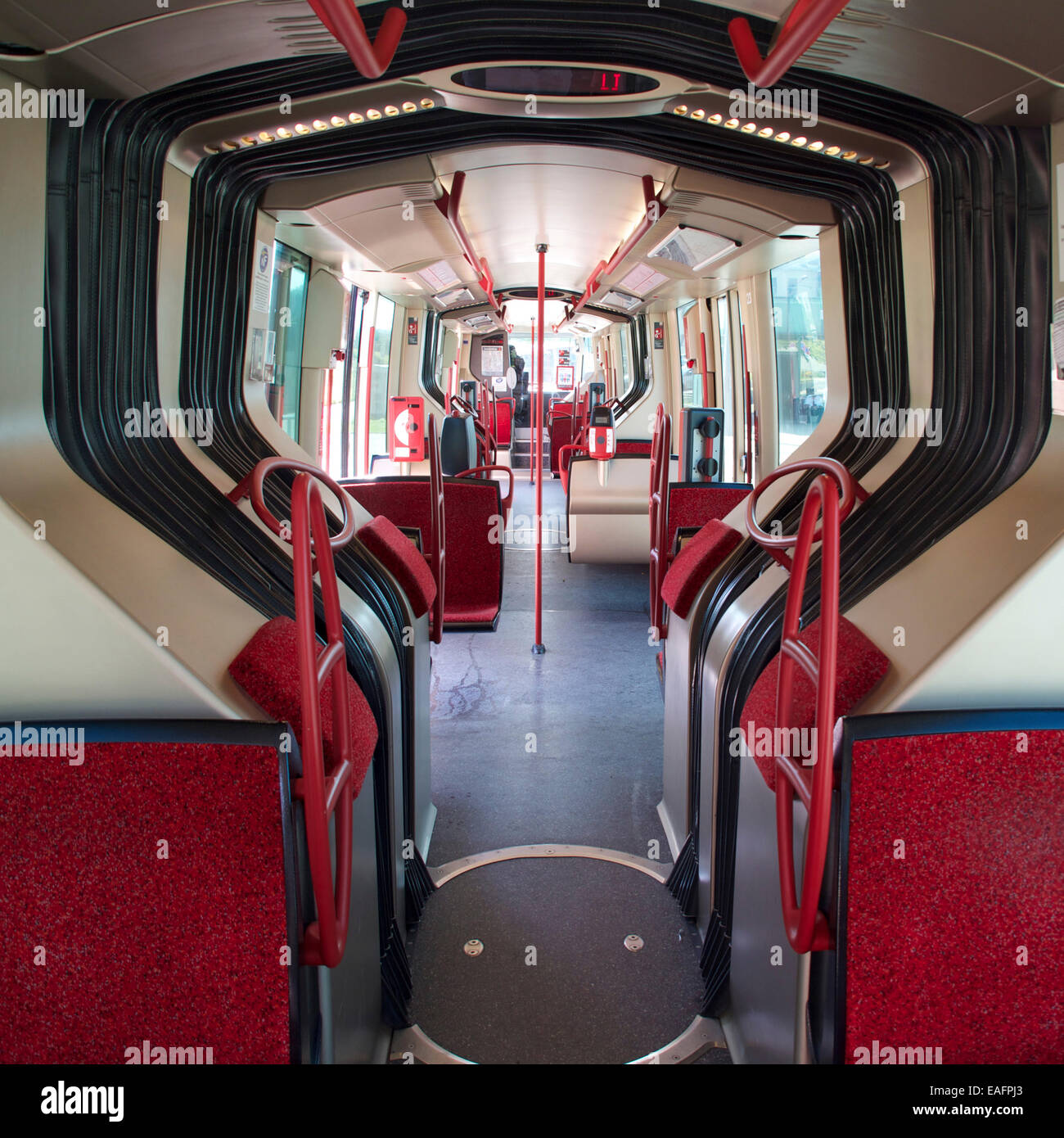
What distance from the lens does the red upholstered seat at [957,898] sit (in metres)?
1.39

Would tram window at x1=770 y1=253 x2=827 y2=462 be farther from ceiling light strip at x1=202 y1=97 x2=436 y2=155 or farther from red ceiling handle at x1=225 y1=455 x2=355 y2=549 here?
red ceiling handle at x1=225 y1=455 x2=355 y2=549

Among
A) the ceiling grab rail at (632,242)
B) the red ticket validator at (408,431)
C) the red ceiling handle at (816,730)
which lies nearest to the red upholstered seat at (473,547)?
the ceiling grab rail at (632,242)

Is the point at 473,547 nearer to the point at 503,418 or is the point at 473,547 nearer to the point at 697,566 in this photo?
the point at 697,566

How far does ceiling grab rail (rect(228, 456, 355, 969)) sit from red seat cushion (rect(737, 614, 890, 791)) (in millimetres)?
816

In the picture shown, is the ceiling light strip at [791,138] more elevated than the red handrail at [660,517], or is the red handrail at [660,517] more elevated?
the ceiling light strip at [791,138]

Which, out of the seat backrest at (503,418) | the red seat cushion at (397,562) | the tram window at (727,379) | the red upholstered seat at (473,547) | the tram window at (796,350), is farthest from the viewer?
the seat backrest at (503,418)

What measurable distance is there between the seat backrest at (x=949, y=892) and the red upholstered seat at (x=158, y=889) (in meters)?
0.99

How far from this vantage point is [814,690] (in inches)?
68.8

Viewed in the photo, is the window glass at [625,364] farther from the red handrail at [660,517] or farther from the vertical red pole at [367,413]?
the red handrail at [660,517]

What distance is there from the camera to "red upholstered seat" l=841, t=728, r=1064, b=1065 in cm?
139

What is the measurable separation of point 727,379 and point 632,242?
235 centimetres
